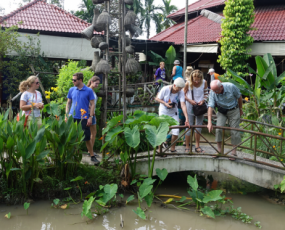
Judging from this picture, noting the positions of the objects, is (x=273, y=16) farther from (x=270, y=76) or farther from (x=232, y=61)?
(x=270, y=76)

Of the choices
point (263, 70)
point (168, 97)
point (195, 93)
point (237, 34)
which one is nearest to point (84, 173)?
point (168, 97)

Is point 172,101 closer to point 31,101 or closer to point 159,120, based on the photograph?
point 159,120

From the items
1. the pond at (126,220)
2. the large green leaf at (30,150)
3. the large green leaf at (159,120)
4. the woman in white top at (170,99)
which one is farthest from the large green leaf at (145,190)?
the large green leaf at (30,150)

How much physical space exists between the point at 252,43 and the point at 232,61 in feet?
4.01

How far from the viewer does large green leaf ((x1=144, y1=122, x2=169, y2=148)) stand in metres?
4.55

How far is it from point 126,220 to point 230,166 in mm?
2277

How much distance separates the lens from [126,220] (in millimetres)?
4406

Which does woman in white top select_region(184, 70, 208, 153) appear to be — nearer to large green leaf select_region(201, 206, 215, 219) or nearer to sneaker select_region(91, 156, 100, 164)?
large green leaf select_region(201, 206, 215, 219)

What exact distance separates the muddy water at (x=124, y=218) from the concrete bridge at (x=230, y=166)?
62cm

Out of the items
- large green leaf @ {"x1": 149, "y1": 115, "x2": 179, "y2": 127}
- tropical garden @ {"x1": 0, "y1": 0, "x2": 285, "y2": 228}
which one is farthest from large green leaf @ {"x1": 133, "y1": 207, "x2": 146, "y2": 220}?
large green leaf @ {"x1": 149, "y1": 115, "x2": 179, "y2": 127}

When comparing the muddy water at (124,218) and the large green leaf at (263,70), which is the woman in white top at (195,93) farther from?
the muddy water at (124,218)

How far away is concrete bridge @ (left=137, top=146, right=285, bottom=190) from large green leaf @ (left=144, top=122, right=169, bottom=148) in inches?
39.4

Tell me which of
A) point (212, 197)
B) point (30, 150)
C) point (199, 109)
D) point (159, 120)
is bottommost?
point (212, 197)

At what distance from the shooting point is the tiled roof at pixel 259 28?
13.1 metres
